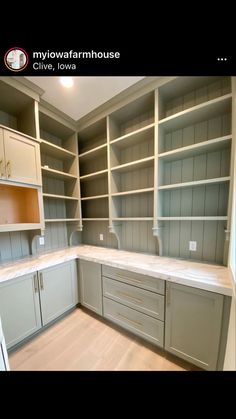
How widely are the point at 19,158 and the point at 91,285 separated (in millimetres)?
1722

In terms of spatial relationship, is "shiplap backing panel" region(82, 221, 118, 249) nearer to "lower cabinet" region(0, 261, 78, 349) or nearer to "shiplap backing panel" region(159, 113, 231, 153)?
"lower cabinet" region(0, 261, 78, 349)

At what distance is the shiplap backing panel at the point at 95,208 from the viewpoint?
7.37 ft

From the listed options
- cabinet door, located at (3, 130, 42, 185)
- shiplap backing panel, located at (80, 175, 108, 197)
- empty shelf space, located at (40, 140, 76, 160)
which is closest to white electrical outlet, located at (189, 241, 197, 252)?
shiplap backing panel, located at (80, 175, 108, 197)

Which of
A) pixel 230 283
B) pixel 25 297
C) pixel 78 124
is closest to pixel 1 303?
pixel 25 297

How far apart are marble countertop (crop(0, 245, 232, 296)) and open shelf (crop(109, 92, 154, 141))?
1601 mm

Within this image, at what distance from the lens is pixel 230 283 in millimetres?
A: 991

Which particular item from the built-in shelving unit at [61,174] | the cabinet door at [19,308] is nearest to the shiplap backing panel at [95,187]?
the built-in shelving unit at [61,174]

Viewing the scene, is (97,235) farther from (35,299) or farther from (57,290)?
(35,299)

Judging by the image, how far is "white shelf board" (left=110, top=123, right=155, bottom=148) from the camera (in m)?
1.55

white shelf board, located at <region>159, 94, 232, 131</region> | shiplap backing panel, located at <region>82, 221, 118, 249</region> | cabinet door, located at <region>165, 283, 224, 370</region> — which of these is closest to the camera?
cabinet door, located at <region>165, 283, 224, 370</region>

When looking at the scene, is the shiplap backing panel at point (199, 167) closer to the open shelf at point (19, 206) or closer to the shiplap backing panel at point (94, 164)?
the shiplap backing panel at point (94, 164)

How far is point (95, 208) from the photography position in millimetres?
2365
